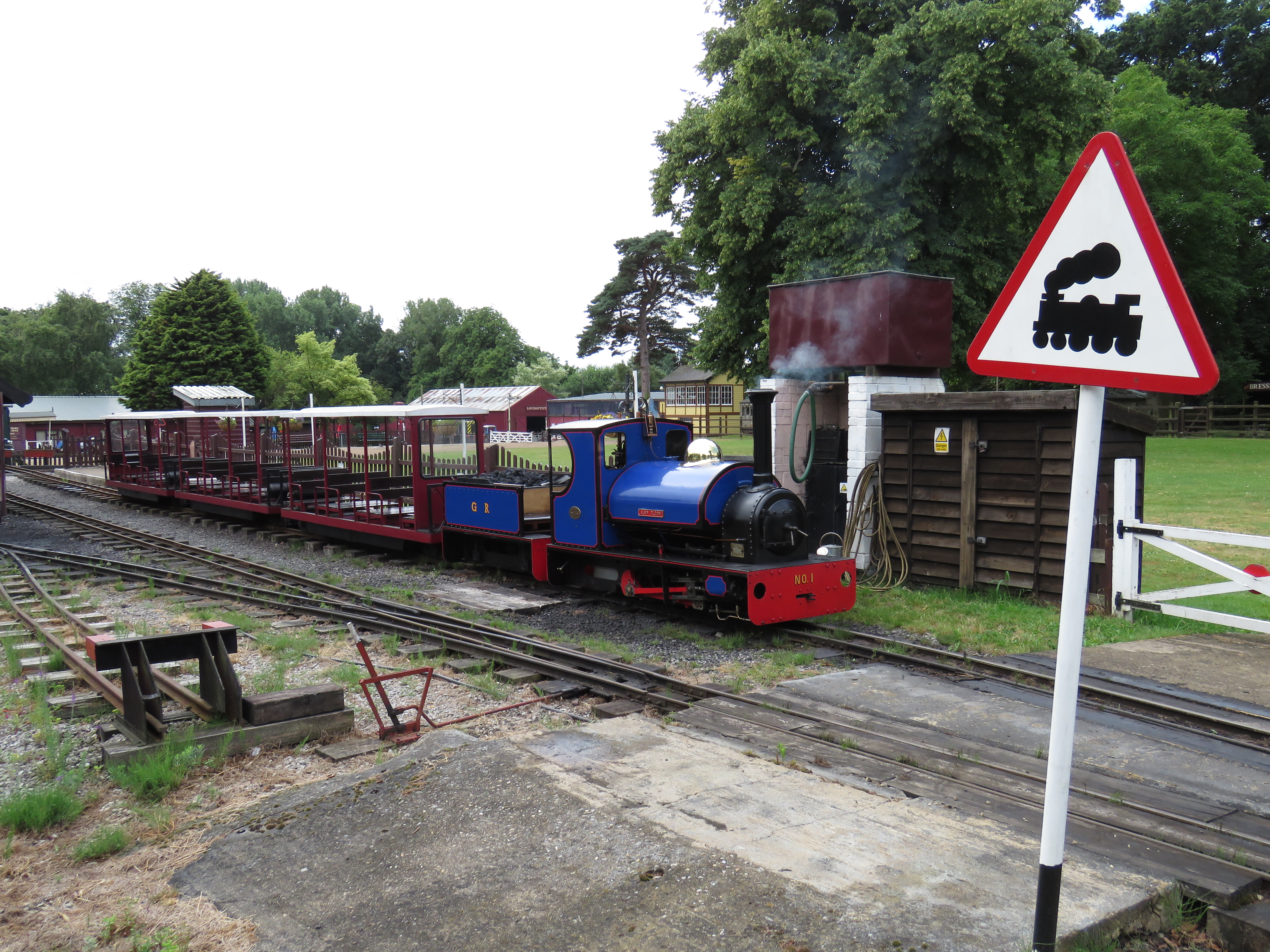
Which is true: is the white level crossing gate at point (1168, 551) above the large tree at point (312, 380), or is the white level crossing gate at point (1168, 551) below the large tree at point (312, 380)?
below

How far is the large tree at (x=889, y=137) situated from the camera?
17750 mm

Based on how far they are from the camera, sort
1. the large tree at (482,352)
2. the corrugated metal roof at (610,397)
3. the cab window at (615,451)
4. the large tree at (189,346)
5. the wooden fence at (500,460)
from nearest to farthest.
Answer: the cab window at (615,451) < the wooden fence at (500,460) < the large tree at (189,346) < the corrugated metal roof at (610,397) < the large tree at (482,352)

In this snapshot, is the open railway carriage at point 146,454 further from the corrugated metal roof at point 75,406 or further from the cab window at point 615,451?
the corrugated metal roof at point 75,406

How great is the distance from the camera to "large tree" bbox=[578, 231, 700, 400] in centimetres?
4131

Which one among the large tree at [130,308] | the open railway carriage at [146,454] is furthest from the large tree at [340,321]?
the open railway carriage at [146,454]

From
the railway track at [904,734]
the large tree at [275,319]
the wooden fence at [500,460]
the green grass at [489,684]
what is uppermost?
the large tree at [275,319]

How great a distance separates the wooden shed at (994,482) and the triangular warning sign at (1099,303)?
6567mm

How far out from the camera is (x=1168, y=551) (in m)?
8.39

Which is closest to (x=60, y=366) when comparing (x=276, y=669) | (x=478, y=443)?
(x=478, y=443)

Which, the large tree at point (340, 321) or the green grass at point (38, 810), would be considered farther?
the large tree at point (340, 321)

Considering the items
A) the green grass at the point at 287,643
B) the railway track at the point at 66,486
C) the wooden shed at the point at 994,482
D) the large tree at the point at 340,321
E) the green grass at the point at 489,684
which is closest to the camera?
the green grass at the point at 489,684

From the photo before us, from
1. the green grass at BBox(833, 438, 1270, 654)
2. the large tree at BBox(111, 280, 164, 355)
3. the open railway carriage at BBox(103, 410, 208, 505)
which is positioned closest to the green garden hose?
the green grass at BBox(833, 438, 1270, 654)

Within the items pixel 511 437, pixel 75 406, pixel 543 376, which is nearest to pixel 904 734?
pixel 511 437

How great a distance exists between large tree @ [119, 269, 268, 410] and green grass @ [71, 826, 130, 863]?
162 ft
